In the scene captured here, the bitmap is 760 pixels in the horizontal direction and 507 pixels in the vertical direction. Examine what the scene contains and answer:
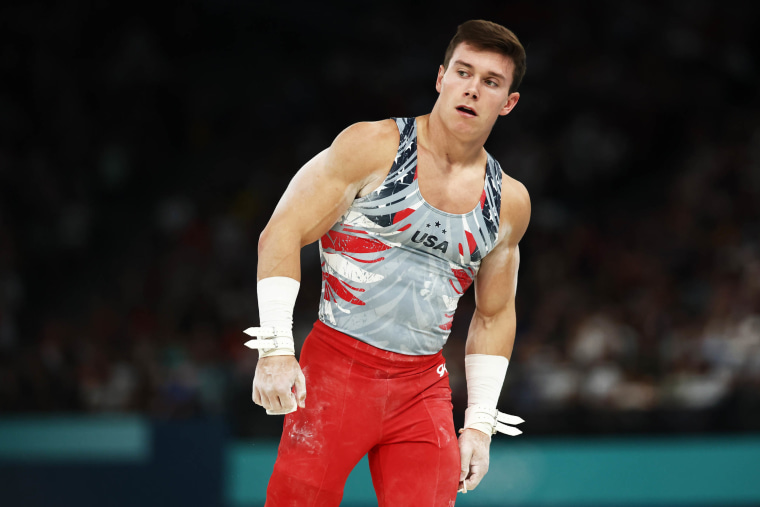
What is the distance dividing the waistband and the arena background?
3.35 metres

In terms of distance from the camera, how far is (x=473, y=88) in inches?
117

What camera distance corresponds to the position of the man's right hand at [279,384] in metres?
2.68

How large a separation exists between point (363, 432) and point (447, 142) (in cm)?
95

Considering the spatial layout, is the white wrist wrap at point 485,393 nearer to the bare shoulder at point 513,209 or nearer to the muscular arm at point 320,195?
the bare shoulder at point 513,209

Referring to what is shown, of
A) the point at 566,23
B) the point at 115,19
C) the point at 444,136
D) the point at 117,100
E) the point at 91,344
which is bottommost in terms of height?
the point at 91,344

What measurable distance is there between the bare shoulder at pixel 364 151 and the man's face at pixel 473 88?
0.21 metres

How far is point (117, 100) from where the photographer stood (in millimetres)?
10641

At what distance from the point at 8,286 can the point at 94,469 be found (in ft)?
10.3

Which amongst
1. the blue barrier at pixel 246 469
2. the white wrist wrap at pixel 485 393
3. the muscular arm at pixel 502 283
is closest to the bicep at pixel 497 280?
the muscular arm at pixel 502 283

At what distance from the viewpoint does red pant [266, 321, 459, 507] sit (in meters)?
2.89

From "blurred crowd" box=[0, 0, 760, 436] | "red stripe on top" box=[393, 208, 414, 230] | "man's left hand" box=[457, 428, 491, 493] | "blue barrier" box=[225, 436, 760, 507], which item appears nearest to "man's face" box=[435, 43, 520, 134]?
"red stripe on top" box=[393, 208, 414, 230]

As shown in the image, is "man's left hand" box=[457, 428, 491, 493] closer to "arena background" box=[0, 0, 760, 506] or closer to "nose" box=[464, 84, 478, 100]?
"nose" box=[464, 84, 478, 100]

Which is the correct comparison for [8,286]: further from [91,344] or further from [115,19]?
[115,19]

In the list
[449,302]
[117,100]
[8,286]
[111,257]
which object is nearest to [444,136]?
[449,302]
